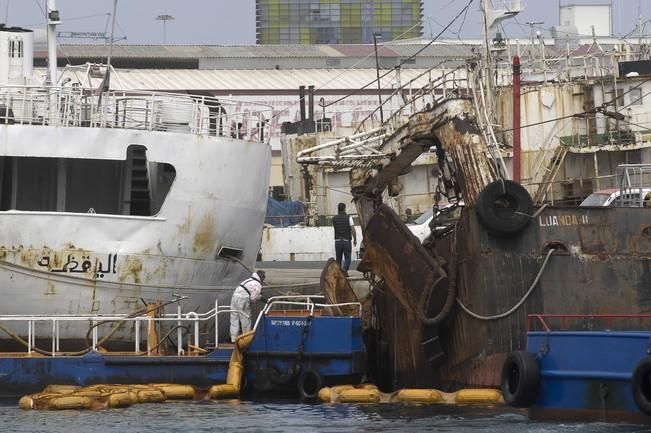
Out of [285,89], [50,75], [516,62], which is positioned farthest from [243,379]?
[285,89]

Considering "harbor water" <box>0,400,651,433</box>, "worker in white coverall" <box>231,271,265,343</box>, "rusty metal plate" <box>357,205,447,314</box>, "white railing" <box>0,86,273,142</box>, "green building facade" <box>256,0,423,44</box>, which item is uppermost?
"green building facade" <box>256,0,423,44</box>

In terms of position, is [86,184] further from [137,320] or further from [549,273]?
[549,273]

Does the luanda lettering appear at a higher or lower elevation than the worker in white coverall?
higher

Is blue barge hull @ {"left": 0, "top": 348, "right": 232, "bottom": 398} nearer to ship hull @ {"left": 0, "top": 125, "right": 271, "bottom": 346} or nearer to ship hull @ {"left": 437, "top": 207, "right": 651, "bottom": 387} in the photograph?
ship hull @ {"left": 0, "top": 125, "right": 271, "bottom": 346}

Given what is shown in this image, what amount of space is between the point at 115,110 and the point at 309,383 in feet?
19.7

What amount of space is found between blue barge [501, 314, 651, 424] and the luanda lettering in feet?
5.99

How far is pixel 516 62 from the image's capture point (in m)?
27.8

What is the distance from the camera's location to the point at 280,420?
1944cm

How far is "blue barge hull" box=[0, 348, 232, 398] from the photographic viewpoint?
22062mm

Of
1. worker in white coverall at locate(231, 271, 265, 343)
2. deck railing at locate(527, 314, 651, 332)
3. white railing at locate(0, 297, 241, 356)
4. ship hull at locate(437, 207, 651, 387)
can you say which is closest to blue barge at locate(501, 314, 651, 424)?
deck railing at locate(527, 314, 651, 332)

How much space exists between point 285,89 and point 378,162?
1786 inches

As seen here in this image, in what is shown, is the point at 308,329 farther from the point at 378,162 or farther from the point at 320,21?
the point at 320,21

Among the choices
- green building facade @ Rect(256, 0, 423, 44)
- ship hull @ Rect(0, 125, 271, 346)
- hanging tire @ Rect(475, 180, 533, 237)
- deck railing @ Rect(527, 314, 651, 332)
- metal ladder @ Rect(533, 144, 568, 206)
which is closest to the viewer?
deck railing @ Rect(527, 314, 651, 332)

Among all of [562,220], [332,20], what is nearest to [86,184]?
[562,220]
